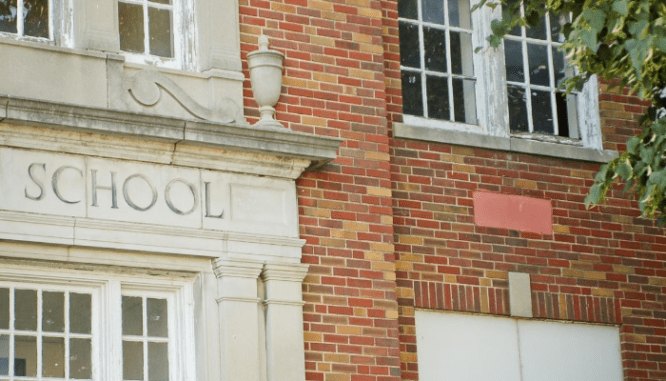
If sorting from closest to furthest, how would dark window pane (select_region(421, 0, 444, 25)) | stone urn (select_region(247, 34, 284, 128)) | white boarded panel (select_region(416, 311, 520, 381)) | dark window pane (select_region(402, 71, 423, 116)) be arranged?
stone urn (select_region(247, 34, 284, 128)) → white boarded panel (select_region(416, 311, 520, 381)) → dark window pane (select_region(402, 71, 423, 116)) → dark window pane (select_region(421, 0, 444, 25))

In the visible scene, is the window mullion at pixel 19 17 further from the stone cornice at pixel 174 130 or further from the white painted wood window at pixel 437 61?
the white painted wood window at pixel 437 61

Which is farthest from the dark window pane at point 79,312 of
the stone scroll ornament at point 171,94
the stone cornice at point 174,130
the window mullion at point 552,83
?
the window mullion at point 552,83

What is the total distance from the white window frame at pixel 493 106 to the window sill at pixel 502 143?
1.1 inches

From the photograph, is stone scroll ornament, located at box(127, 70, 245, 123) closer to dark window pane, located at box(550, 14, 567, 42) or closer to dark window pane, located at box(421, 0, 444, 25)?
dark window pane, located at box(421, 0, 444, 25)

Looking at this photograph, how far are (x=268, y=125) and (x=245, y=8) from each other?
1.04 m

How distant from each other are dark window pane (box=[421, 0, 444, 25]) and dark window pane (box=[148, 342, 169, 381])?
4016 mm

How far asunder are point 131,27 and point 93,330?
232 cm

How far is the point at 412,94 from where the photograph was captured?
12.0 m

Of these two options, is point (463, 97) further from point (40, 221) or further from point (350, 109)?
point (40, 221)

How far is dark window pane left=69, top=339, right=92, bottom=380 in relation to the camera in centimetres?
965

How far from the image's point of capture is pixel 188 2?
423 inches

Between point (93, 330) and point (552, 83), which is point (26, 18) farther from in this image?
point (552, 83)

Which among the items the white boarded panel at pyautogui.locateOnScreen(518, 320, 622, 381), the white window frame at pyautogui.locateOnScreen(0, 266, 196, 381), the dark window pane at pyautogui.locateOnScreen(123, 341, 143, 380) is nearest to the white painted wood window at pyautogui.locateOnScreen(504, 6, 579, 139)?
the white boarded panel at pyautogui.locateOnScreen(518, 320, 622, 381)

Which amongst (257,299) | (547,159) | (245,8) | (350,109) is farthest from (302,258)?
(547,159)
